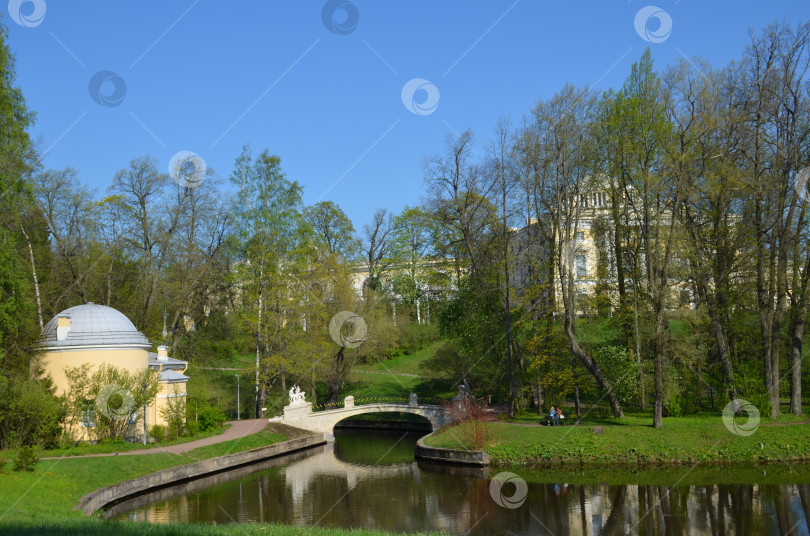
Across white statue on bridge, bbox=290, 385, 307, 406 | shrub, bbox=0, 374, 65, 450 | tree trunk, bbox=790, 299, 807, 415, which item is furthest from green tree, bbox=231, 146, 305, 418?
tree trunk, bbox=790, 299, 807, 415

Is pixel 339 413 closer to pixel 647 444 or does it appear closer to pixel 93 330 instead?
pixel 93 330

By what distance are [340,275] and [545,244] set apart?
13.5 meters

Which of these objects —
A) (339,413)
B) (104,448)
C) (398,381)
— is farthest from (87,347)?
(398,381)

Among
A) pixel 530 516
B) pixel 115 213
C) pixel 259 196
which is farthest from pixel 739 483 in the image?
pixel 115 213

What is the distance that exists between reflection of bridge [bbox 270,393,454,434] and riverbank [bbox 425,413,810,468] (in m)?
7.55

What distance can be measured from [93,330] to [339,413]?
14401 mm

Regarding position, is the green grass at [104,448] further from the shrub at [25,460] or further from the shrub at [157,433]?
the shrub at [25,460]

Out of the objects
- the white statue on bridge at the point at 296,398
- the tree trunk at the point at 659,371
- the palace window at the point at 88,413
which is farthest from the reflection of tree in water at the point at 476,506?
the white statue on bridge at the point at 296,398

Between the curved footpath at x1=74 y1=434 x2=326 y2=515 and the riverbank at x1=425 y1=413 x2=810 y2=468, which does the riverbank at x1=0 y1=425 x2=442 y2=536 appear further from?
the riverbank at x1=425 y1=413 x2=810 y2=468

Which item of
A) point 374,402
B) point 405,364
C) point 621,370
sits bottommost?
point 374,402

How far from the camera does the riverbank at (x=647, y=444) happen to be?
76.1 feet

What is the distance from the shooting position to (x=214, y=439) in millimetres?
29266

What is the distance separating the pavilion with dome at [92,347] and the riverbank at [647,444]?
1344 cm

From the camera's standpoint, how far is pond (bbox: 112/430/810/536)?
17.0 m
